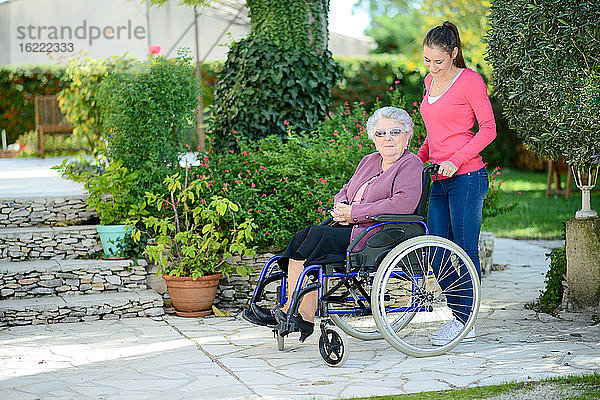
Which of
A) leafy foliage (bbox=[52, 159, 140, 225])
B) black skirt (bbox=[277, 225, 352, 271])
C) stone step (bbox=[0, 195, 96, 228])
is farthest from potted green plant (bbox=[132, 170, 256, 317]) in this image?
black skirt (bbox=[277, 225, 352, 271])

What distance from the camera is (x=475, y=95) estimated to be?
3824 millimetres

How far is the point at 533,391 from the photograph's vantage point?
10.2 ft

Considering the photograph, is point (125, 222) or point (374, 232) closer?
point (374, 232)

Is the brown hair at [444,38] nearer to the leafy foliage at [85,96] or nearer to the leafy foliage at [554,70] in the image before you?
the leafy foliage at [554,70]

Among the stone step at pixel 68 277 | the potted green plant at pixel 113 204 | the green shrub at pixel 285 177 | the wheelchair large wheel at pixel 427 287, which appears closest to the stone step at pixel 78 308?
the stone step at pixel 68 277

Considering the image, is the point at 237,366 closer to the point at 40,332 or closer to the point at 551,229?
the point at 40,332

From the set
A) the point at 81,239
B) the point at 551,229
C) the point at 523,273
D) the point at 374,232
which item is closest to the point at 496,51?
the point at 374,232

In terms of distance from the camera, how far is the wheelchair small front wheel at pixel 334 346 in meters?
3.53

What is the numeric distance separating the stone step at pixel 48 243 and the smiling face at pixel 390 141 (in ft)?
7.75

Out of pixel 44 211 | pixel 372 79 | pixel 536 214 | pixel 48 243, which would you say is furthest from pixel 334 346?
pixel 372 79

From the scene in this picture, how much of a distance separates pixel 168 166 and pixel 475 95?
2.68 meters

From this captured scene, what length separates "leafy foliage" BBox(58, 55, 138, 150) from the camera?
7.65m

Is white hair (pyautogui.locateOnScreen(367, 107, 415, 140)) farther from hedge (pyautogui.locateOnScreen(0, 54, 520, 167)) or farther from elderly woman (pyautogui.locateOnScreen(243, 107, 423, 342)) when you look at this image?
hedge (pyautogui.locateOnScreen(0, 54, 520, 167))

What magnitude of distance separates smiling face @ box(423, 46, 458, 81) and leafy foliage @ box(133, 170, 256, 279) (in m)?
1.57
